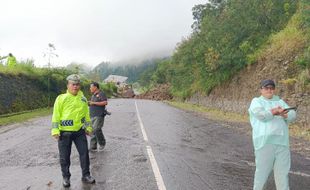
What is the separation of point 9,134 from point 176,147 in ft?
19.9

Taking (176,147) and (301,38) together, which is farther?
(301,38)

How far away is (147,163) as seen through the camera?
9117 millimetres

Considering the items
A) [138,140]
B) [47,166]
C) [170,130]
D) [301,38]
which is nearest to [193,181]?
[47,166]

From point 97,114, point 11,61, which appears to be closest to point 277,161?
point 97,114

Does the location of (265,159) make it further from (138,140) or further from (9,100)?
(9,100)

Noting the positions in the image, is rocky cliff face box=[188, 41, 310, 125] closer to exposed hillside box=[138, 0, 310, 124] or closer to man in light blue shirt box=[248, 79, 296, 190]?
exposed hillside box=[138, 0, 310, 124]

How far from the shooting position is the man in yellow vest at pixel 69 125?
288 inches

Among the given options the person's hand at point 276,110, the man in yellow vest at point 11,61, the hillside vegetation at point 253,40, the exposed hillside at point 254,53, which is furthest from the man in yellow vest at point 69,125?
the man in yellow vest at point 11,61

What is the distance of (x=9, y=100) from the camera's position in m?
23.4

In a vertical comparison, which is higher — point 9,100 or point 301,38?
point 301,38

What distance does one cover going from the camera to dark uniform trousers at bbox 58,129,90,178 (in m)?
7.35

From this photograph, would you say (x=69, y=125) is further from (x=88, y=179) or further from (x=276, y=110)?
(x=276, y=110)

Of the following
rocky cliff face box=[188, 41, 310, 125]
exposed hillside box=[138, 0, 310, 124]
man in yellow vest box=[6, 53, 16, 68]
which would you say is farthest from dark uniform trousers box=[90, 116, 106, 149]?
man in yellow vest box=[6, 53, 16, 68]

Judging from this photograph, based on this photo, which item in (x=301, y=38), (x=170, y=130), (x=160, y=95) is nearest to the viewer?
(x=170, y=130)
